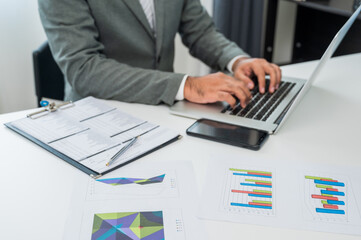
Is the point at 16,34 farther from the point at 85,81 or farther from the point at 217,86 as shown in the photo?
the point at 217,86

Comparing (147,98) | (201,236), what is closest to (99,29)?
(147,98)

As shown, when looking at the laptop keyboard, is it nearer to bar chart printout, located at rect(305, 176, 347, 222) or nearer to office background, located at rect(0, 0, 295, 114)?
bar chart printout, located at rect(305, 176, 347, 222)

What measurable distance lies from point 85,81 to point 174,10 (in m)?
0.43

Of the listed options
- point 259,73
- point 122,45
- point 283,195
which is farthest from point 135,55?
point 283,195

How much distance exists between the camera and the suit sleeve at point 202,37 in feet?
4.68

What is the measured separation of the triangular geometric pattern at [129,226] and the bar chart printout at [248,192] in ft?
0.38

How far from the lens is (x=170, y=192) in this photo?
0.70 m

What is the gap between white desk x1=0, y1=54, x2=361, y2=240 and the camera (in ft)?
2.02

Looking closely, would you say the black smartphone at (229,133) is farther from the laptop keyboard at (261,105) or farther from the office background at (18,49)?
the office background at (18,49)

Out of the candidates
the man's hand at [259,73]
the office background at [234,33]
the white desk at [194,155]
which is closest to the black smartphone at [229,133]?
the white desk at [194,155]

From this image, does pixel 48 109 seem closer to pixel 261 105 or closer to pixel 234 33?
pixel 261 105

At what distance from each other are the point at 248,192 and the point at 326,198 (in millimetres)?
128

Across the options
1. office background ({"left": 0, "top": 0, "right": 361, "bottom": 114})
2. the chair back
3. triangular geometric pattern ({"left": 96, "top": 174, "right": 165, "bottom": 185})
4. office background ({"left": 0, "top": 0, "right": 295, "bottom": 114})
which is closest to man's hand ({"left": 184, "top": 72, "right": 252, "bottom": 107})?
triangular geometric pattern ({"left": 96, "top": 174, "right": 165, "bottom": 185})

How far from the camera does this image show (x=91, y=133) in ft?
2.84
